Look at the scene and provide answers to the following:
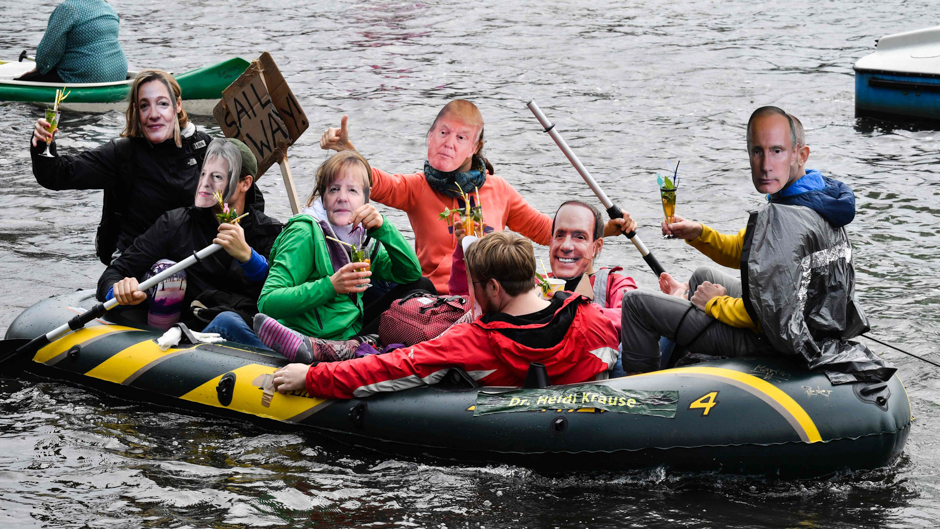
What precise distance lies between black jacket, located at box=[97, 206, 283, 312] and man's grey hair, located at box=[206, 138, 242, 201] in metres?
0.24

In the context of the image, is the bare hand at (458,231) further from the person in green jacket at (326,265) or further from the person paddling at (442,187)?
the person in green jacket at (326,265)

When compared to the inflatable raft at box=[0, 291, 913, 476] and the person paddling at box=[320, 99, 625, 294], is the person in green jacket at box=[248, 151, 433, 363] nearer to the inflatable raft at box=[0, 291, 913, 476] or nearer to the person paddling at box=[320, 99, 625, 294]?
the inflatable raft at box=[0, 291, 913, 476]

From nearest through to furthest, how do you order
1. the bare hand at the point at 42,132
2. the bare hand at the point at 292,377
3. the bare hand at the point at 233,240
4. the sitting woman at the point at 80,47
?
the bare hand at the point at 292,377 < the bare hand at the point at 233,240 < the bare hand at the point at 42,132 < the sitting woman at the point at 80,47

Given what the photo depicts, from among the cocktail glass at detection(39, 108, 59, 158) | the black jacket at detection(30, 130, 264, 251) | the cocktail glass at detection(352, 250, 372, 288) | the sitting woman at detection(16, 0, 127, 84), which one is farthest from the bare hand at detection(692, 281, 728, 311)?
the sitting woman at detection(16, 0, 127, 84)

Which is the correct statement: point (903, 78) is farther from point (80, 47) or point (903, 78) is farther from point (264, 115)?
point (80, 47)

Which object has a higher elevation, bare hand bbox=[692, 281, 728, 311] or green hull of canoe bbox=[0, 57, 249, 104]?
green hull of canoe bbox=[0, 57, 249, 104]

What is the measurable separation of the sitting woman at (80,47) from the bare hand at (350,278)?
346 inches

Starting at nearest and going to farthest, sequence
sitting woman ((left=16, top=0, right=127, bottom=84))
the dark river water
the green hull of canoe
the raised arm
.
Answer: the dark river water, the raised arm, sitting woman ((left=16, top=0, right=127, bottom=84)), the green hull of canoe

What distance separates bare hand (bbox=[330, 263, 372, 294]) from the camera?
5.00 meters

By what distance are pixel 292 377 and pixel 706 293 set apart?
1.99 meters

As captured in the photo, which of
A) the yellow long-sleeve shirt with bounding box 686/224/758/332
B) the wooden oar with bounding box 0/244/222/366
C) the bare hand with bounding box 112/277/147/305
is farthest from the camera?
the bare hand with bounding box 112/277/147/305

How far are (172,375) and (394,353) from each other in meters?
1.35

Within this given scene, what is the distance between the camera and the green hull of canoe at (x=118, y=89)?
12852mm

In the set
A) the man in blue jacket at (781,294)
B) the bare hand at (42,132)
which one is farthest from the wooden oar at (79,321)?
the man in blue jacket at (781,294)
